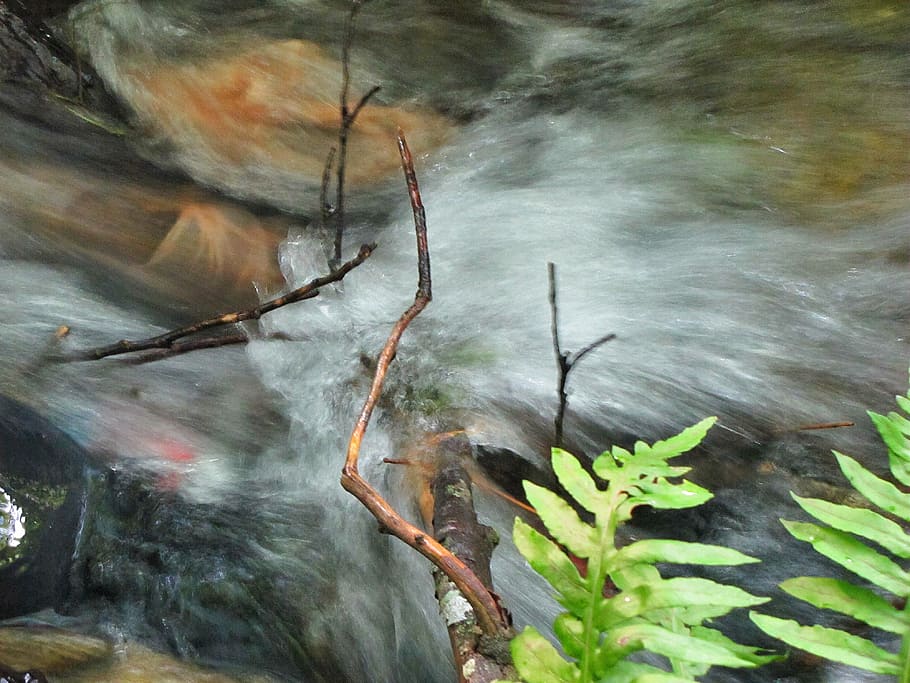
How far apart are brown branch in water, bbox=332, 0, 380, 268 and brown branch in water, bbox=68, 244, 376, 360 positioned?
0.27 meters

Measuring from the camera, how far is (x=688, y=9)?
13.5ft

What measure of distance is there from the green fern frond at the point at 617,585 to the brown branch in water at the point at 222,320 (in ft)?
6.07

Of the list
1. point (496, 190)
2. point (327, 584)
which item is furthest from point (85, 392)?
point (496, 190)

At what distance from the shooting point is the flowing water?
9.32ft

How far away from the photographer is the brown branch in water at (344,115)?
358cm

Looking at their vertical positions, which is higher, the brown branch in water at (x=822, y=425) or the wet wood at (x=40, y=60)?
the wet wood at (x=40, y=60)

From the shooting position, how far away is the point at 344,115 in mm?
3777

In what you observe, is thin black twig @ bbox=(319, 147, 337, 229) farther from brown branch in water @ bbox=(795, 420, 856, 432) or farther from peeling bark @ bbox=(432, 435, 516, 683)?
brown branch in water @ bbox=(795, 420, 856, 432)

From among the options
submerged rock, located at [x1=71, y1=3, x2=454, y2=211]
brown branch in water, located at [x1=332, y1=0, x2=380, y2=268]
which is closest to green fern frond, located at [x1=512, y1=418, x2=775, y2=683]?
brown branch in water, located at [x1=332, y1=0, x2=380, y2=268]

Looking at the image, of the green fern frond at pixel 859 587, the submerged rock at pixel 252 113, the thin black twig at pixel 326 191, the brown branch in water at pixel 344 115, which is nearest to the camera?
the green fern frond at pixel 859 587

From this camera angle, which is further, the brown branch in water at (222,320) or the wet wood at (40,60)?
the wet wood at (40,60)

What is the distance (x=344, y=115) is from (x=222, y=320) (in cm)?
133

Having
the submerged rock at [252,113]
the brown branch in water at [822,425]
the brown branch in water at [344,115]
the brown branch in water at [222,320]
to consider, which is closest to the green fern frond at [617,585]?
the brown branch in water at [822,425]

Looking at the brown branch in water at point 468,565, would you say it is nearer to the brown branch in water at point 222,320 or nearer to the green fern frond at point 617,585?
the green fern frond at point 617,585
